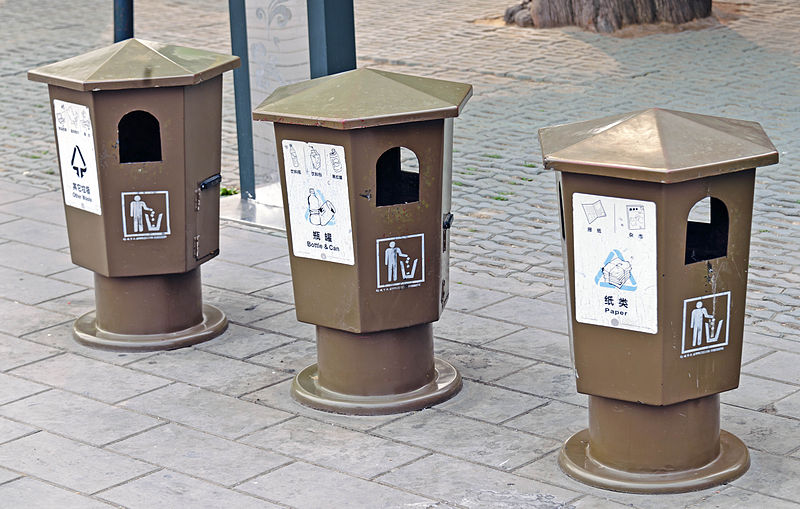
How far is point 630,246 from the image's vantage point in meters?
4.34

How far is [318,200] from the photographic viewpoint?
515cm

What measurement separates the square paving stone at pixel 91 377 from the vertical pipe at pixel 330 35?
7.73 ft

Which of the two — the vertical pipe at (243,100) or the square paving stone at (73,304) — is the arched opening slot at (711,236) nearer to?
the square paving stone at (73,304)

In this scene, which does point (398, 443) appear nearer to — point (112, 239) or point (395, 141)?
point (395, 141)

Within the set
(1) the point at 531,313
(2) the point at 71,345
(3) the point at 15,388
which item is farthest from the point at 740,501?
(2) the point at 71,345

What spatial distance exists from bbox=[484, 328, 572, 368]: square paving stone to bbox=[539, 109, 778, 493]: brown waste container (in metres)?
1.17

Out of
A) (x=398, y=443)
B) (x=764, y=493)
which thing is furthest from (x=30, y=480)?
(x=764, y=493)

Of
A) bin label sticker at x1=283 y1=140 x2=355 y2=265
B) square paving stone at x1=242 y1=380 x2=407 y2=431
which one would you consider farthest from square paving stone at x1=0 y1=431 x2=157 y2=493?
bin label sticker at x1=283 y1=140 x2=355 y2=265

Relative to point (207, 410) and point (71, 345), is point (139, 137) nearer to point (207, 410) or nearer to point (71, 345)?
point (71, 345)

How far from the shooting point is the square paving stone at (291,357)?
5.91 meters

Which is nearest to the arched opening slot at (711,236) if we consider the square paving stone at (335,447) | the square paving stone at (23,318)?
the square paving stone at (335,447)

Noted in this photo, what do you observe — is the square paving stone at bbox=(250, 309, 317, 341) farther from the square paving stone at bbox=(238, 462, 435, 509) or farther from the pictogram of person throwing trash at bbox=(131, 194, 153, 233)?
the square paving stone at bbox=(238, 462, 435, 509)

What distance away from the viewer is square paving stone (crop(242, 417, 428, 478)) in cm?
488

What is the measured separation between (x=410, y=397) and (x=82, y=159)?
1.90 meters
